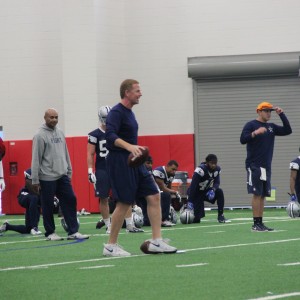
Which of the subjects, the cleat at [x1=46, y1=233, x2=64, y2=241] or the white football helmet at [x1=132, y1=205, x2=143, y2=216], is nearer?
the cleat at [x1=46, y1=233, x2=64, y2=241]

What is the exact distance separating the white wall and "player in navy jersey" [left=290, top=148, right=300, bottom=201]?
7.00 meters

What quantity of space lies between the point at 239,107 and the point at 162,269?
1867 centimetres

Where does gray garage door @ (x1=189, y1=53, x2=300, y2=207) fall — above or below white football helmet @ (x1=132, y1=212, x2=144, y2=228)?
above

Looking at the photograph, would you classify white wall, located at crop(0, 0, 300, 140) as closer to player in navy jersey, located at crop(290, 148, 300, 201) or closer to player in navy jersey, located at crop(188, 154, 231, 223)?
player in navy jersey, located at crop(290, 148, 300, 201)

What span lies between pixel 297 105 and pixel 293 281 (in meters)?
19.9

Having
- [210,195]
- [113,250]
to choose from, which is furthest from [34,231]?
[113,250]

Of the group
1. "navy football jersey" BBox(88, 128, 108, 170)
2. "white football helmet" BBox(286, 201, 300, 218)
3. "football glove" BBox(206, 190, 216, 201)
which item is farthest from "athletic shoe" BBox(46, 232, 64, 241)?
"white football helmet" BBox(286, 201, 300, 218)

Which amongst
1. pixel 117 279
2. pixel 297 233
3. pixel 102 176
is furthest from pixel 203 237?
pixel 117 279

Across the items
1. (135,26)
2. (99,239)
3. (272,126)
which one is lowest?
(99,239)

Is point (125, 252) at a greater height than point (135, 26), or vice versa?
point (135, 26)

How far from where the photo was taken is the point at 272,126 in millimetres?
16156

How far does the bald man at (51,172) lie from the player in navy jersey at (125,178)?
3.60 m

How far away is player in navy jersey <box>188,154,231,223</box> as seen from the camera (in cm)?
2019

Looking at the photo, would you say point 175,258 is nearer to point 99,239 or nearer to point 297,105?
point 99,239
